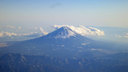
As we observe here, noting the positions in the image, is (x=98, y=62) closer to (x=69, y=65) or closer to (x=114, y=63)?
(x=114, y=63)

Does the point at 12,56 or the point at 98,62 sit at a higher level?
the point at 12,56

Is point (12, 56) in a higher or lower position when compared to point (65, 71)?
higher

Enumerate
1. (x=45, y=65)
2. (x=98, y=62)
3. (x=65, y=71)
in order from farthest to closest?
1. (x=98, y=62)
2. (x=45, y=65)
3. (x=65, y=71)

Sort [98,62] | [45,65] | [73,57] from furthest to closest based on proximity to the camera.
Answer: [73,57] < [98,62] < [45,65]

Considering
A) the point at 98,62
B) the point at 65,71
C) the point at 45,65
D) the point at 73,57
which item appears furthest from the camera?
the point at 73,57

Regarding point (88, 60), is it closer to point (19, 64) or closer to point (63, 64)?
point (63, 64)

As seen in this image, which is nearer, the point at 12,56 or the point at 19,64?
the point at 19,64

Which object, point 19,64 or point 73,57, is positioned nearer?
point 19,64

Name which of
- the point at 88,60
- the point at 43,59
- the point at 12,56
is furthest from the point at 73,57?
the point at 12,56

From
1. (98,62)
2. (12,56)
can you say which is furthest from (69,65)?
(12,56)
